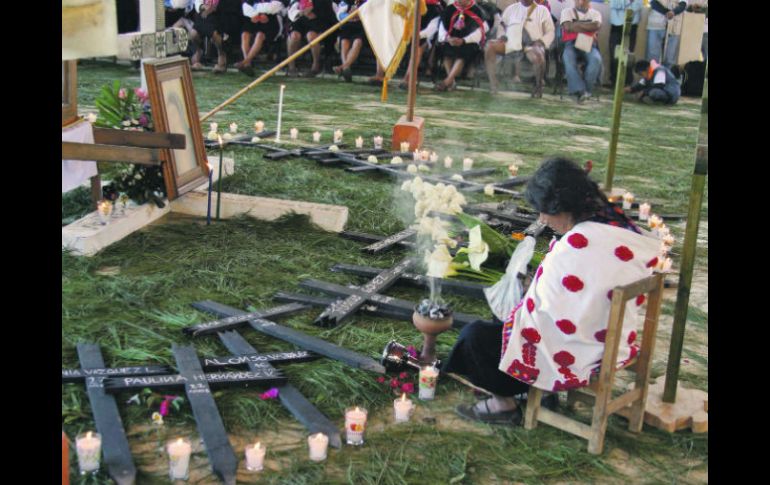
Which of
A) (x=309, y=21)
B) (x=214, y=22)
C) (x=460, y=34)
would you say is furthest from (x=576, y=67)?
(x=214, y=22)

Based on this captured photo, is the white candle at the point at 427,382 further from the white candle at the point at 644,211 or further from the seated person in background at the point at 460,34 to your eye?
the seated person in background at the point at 460,34

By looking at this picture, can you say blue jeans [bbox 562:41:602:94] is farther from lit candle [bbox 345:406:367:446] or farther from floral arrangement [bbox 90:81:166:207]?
lit candle [bbox 345:406:367:446]

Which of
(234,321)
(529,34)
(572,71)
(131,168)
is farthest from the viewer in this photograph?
(572,71)

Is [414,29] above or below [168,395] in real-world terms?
above

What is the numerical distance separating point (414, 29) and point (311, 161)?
5.54ft

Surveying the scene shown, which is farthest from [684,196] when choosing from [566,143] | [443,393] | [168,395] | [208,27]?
[208,27]

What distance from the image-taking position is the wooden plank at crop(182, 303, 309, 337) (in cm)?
481

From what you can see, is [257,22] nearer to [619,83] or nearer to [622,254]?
[619,83]

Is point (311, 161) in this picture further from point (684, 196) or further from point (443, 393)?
point (443, 393)

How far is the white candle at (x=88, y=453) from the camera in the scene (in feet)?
11.0

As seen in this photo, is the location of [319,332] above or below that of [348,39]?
below

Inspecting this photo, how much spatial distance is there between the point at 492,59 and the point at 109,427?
13947 mm

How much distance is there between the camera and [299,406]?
13.3 ft
